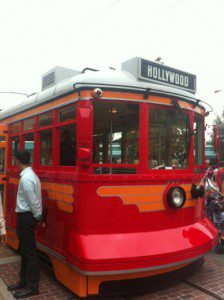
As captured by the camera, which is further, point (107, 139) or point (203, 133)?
point (203, 133)

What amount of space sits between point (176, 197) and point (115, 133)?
116 cm

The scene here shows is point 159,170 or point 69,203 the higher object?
point 159,170

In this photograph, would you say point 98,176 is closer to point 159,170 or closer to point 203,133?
point 159,170

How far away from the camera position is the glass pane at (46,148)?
4.85 metres

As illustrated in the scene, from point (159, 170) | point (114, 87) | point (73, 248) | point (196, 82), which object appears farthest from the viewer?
point (196, 82)

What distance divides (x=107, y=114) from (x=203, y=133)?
66.8 inches

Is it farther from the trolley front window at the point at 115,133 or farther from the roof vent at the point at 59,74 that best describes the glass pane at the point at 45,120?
the trolley front window at the point at 115,133

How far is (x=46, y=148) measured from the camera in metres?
4.95

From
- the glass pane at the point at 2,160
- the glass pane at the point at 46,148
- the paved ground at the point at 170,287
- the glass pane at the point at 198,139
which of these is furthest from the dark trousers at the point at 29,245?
the glass pane at the point at 2,160

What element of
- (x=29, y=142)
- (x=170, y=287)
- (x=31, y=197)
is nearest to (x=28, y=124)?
(x=29, y=142)

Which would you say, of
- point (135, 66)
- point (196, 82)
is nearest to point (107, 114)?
point (135, 66)

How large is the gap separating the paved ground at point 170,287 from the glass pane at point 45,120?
2.12 m

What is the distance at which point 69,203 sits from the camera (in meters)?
4.23

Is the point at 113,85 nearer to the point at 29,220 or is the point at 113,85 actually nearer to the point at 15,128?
the point at 29,220
